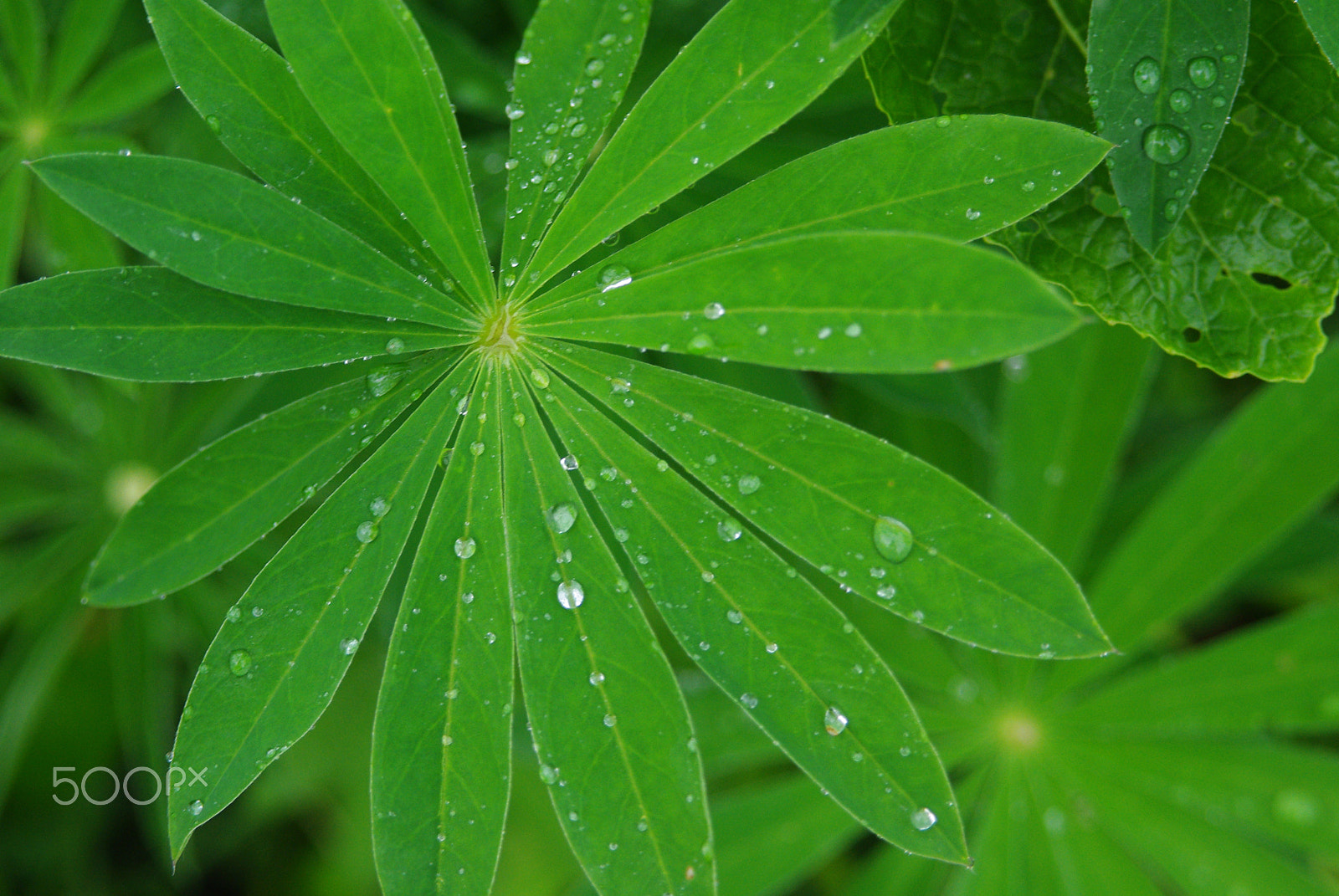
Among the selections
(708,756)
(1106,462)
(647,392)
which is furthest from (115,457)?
(1106,462)

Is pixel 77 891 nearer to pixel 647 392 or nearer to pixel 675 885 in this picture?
pixel 675 885

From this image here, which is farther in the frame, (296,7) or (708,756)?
(708,756)

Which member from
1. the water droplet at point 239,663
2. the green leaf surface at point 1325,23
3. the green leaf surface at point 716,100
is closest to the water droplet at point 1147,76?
the green leaf surface at point 1325,23

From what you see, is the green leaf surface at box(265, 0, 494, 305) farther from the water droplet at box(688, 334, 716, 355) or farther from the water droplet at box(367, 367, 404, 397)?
the water droplet at box(688, 334, 716, 355)

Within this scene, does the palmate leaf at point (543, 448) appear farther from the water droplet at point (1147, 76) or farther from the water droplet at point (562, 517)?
the water droplet at point (1147, 76)

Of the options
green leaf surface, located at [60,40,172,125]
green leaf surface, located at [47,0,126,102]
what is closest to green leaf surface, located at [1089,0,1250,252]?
green leaf surface, located at [60,40,172,125]

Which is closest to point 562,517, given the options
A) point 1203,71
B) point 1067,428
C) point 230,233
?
point 230,233
